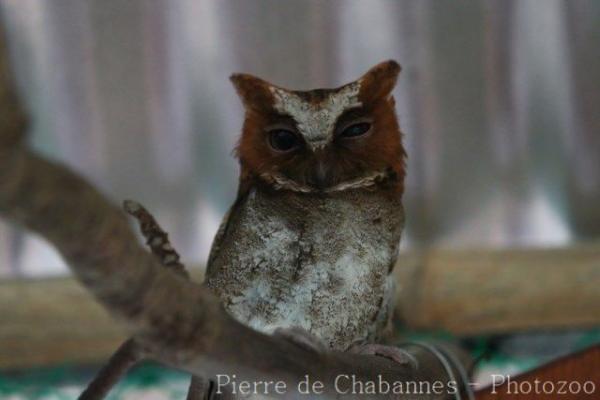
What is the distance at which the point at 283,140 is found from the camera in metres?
0.90

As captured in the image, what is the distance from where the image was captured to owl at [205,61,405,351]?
866mm

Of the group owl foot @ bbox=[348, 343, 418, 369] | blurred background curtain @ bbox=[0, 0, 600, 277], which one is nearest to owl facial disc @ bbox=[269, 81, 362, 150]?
owl foot @ bbox=[348, 343, 418, 369]

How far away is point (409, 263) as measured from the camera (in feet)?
5.81

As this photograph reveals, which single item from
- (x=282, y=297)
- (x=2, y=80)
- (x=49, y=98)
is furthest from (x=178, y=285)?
(x=49, y=98)

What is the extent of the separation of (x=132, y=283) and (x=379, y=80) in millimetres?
455

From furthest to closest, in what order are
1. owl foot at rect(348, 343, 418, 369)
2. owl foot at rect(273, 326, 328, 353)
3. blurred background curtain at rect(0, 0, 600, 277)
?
blurred background curtain at rect(0, 0, 600, 277)
owl foot at rect(348, 343, 418, 369)
owl foot at rect(273, 326, 328, 353)

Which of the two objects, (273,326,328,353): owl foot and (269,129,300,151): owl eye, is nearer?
(273,326,328,353): owl foot

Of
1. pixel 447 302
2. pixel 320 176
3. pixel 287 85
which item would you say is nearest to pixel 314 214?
pixel 320 176

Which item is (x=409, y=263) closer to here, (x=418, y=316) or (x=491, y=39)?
(x=418, y=316)

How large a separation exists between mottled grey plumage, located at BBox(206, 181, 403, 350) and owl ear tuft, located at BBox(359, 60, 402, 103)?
5.1 inches

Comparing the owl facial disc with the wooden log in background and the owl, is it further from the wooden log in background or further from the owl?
the wooden log in background

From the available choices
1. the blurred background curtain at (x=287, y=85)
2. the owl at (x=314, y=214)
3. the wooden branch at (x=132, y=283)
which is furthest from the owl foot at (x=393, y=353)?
the blurred background curtain at (x=287, y=85)

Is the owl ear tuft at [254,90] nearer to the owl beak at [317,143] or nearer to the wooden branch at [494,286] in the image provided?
the owl beak at [317,143]

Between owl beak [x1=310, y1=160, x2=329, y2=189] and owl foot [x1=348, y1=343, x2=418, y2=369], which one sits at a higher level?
owl beak [x1=310, y1=160, x2=329, y2=189]
